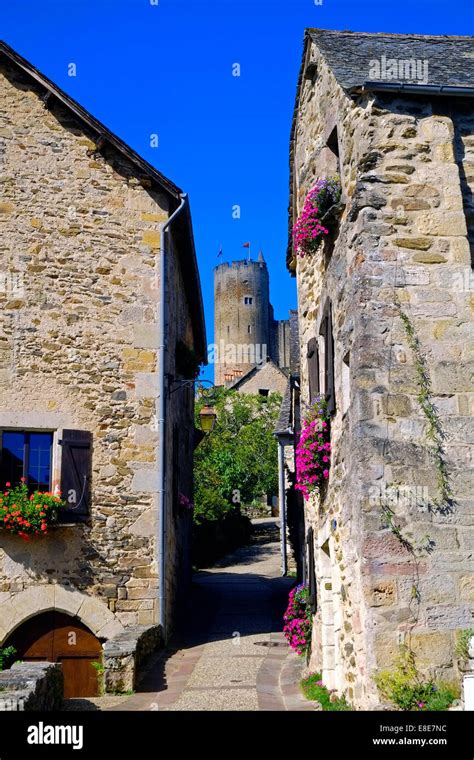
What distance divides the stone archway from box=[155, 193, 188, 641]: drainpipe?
2.28 ft

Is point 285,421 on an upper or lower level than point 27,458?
upper

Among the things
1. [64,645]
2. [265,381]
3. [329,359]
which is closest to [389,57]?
[329,359]

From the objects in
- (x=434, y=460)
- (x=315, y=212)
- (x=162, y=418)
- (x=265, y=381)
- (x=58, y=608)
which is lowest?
(x=58, y=608)

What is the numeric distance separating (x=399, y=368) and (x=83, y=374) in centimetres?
519

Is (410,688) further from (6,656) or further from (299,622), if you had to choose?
(6,656)

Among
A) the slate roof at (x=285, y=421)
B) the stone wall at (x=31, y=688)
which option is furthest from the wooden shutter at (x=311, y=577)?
the slate roof at (x=285, y=421)

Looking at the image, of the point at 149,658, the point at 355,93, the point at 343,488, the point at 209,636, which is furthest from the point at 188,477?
the point at 355,93

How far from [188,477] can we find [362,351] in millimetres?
10401

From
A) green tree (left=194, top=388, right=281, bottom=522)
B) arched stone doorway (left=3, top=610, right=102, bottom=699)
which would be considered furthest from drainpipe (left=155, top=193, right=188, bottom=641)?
green tree (left=194, top=388, right=281, bottom=522)

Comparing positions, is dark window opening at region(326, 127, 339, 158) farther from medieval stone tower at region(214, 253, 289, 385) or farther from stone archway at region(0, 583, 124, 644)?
medieval stone tower at region(214, 253, 289, 385)

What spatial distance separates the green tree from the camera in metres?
24.9

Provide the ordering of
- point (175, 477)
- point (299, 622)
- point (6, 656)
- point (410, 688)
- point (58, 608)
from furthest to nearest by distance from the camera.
Answer: point (175, 477) < point (58, 608) < point (6, 656) < point (299, 622) < point (410, 688)

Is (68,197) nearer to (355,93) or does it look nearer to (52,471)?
(52,471)

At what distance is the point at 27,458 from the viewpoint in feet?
33.5
